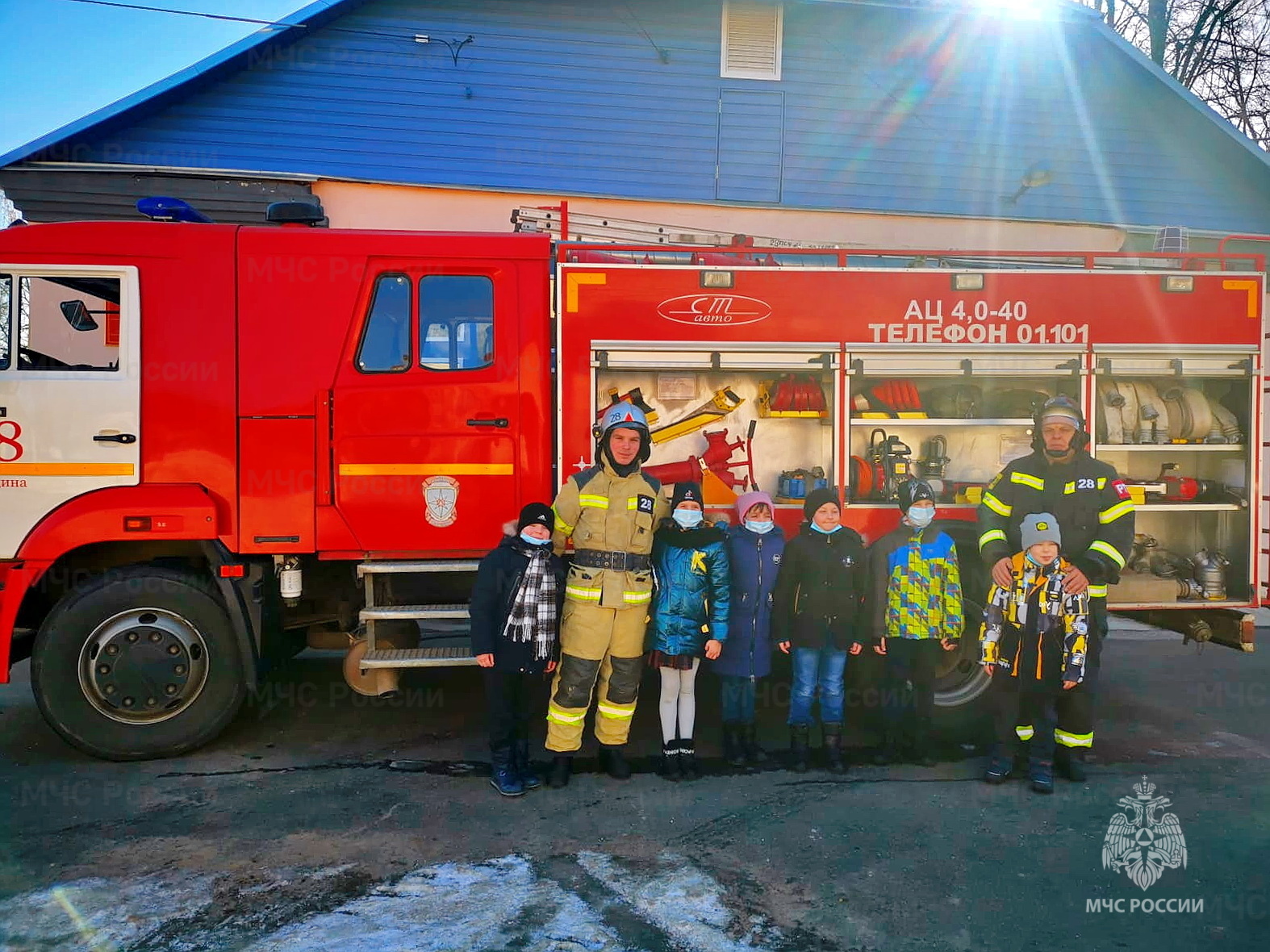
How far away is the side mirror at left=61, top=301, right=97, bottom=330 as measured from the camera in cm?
477

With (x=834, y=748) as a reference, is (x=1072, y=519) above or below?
above

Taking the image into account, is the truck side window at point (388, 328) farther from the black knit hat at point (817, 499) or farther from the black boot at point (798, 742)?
the black boot at point (798, 742)

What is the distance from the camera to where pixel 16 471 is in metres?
4.63

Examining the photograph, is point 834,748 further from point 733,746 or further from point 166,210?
point 166,210

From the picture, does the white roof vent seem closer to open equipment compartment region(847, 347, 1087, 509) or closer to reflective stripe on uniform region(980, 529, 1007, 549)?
open equipment compartment region(847, 347, 1087, 509)

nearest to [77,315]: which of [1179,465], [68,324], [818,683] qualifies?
[68,324]

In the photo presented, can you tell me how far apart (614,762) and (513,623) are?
964mm

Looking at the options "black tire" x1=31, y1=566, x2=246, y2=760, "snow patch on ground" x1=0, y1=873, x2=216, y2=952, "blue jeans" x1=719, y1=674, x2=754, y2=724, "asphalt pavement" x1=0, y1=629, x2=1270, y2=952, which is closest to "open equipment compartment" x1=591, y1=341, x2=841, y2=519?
"blue jeans" x1=719, y1=674, x2=754, y2=724

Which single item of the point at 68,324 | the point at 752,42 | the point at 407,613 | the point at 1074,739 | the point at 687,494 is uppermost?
the point at 752,42

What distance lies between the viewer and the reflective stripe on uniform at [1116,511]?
4.65 m

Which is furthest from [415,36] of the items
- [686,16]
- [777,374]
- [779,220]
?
[777,374]

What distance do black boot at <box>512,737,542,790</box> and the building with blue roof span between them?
7565 millimetres

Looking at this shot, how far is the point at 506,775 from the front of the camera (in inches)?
175

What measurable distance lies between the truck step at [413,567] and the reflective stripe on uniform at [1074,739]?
325 cm
